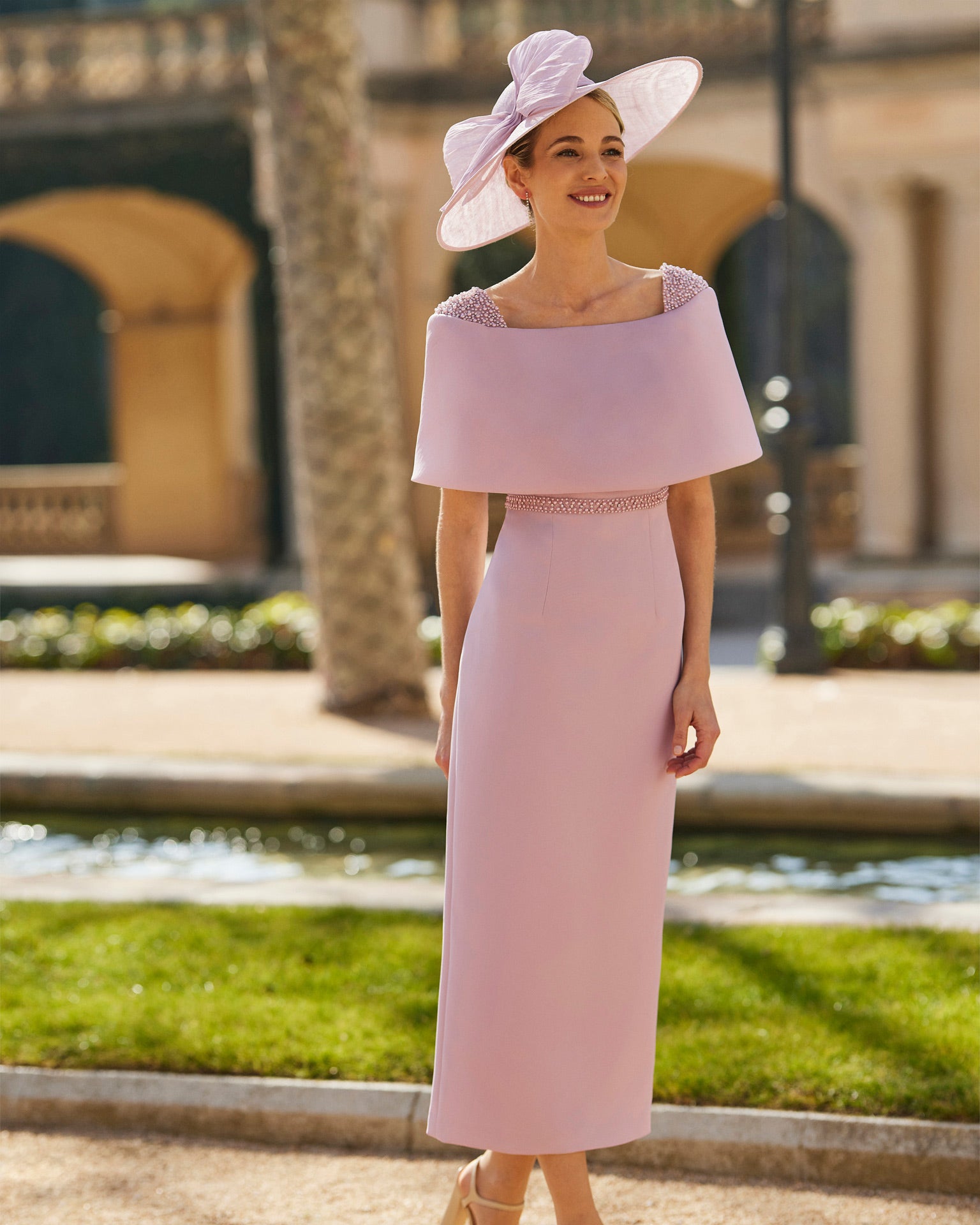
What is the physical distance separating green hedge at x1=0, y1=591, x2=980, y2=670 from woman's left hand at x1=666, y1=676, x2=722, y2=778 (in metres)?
7.86

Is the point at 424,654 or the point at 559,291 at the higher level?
the point at 559,291

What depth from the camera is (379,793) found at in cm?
707

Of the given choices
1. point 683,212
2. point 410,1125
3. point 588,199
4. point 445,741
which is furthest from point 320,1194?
point 683,212

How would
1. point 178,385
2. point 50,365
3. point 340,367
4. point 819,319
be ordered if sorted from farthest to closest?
1. point 819,319
2. point 50,365
3. point 178,385
4. point 340,367

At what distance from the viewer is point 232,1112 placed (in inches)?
151

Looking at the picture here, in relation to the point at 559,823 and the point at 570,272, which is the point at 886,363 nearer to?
the point at 570,272

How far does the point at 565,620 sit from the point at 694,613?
0.81 feet

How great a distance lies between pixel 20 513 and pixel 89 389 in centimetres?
546

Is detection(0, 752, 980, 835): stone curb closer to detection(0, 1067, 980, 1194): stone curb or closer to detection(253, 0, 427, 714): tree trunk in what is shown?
detection(253, 0, 427, 714): tree trunk

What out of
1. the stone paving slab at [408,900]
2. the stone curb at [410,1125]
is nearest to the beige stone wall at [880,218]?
the stone paving slab at [408,900]

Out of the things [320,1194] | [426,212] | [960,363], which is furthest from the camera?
[426,212]

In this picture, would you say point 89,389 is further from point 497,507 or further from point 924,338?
point 924,338

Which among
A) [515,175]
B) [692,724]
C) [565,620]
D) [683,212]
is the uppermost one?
[683,212]

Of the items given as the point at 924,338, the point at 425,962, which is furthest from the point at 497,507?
the point at 425,962
